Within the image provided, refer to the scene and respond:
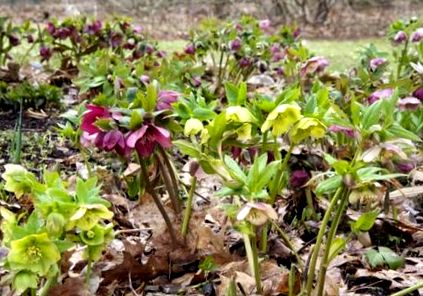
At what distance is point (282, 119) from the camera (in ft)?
3.43

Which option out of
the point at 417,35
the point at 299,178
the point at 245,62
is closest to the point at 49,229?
the point at 299,178

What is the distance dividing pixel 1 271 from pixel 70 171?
2.96 ft

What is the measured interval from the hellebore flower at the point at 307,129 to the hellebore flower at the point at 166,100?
0.22 meters

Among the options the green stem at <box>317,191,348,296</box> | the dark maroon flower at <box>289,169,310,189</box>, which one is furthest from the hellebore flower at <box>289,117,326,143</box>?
the dark maroon flower at <box>289,169,310,189</box>

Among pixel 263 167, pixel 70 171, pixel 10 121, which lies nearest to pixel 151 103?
pixel 263 167

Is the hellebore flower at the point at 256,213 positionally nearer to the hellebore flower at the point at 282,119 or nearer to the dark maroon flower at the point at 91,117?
the hellebore flower at the point at 282,119

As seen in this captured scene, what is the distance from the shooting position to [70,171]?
196 centimetres

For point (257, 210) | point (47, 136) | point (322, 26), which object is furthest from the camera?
point (322, 26)

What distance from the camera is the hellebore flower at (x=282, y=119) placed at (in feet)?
3.34

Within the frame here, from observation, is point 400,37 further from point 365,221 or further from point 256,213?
point 256,213

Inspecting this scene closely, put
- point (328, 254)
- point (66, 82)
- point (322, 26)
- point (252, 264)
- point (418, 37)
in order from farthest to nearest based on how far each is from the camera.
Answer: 1. point (322, 26)
2. point (66, 82)
3. point (418, 37)
4. point (252, 264)
5. point (328, 254)

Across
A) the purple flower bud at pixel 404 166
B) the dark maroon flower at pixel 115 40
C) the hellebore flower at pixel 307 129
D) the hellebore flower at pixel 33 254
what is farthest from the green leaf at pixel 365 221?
the dark maroon flower at pixel 115 40

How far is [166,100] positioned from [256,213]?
0.34 m

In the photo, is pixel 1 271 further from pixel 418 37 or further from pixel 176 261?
pixel 418 37
